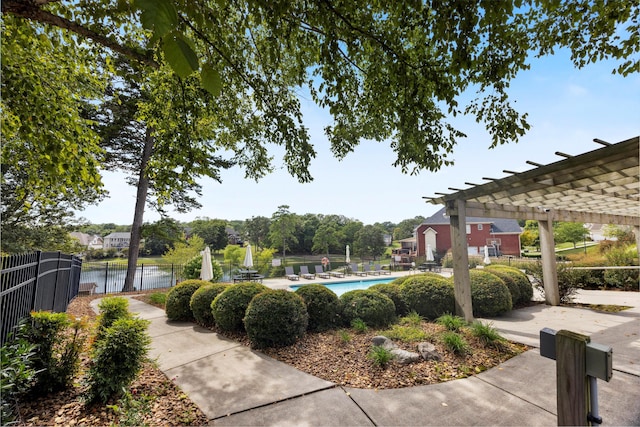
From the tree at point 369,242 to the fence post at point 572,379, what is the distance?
128 ft

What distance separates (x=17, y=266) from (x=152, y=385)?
84.6 inches

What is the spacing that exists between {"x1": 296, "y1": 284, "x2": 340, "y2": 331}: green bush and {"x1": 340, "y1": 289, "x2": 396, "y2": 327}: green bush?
0.82 ft

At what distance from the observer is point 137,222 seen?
44.1ft

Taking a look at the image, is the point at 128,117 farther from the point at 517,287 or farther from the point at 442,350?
the point at 517,287

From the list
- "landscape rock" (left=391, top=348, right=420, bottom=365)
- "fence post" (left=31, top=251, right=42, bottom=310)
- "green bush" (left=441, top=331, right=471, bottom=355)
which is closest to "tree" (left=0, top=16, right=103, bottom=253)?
"fence post" (left=31, top=251, right=42, bottom=310)

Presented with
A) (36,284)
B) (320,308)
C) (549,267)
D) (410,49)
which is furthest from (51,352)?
(549,267)

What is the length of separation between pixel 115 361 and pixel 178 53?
10.5 ft

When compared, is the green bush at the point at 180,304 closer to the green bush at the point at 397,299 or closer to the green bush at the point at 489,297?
the green bush at the point at 397,299

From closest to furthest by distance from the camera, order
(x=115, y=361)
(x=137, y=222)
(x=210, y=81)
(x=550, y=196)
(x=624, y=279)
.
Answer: (x=210, y=81)
(x=115, y=361)
(x=550, y=196)
(x=624, y=279)
(x=137, y=222)

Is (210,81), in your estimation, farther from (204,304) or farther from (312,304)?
(204,304)

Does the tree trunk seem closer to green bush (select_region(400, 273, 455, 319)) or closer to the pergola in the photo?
green bush (select_region(400, 273, 455, 319))

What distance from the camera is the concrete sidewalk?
2.69 meters

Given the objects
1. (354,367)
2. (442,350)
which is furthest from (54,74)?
(442,350)

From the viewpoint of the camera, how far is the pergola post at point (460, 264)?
19.2 ft
